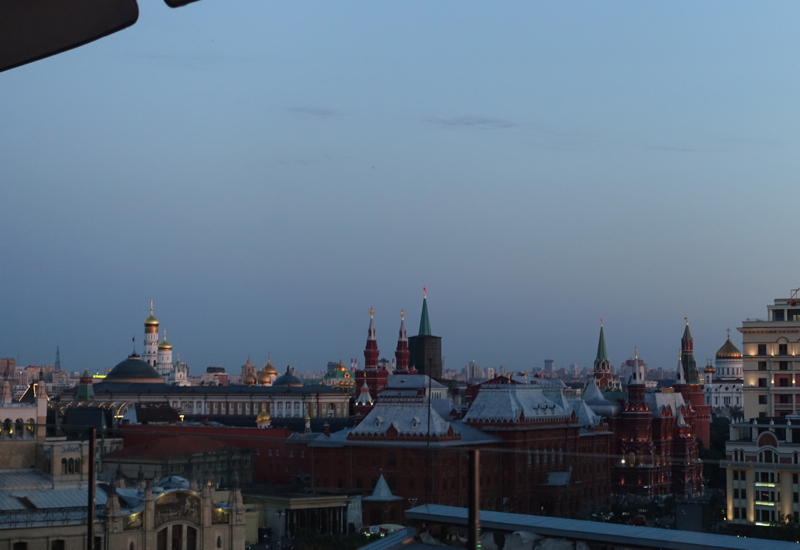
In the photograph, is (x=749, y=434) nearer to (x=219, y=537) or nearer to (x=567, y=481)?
(x=567, y=481)

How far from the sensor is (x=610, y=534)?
18.8m

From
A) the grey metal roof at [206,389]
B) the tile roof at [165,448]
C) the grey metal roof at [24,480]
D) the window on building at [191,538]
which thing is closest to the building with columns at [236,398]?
the grey metal roof at [206,389]

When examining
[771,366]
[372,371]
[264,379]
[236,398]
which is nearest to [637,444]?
[771,366]

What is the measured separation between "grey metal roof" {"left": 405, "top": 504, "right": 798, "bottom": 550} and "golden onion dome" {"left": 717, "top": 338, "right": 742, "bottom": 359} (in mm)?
154601

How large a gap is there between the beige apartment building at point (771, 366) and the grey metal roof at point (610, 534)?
5004 centimetres

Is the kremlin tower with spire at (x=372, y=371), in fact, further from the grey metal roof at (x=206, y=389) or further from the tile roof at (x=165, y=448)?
the tile roof at (x=165, y=448)

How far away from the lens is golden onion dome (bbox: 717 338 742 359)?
553 ft

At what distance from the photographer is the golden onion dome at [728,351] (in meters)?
169

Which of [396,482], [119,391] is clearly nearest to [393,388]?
[396,482]

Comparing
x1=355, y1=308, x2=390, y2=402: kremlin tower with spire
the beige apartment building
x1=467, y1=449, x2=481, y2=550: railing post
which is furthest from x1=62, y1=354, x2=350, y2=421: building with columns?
x1=467, y1=449, x2=481, y2=550: railing post

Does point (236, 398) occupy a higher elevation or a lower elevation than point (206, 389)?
lower

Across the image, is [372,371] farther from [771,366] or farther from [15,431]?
[15,431]

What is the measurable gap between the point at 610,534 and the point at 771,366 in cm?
5236

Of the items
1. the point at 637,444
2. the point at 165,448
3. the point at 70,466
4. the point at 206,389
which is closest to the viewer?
the point at 70,466
